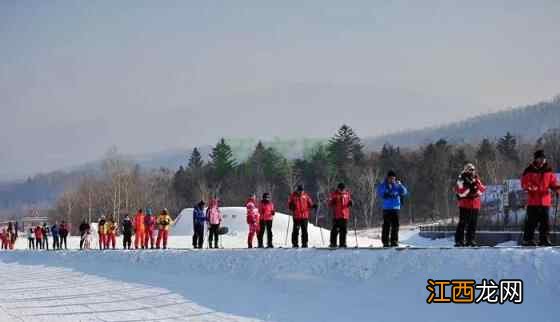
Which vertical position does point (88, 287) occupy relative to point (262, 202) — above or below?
below

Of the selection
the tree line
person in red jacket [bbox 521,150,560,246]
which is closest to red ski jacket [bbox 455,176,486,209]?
person in red jacket [bbox 521,150,560,246]

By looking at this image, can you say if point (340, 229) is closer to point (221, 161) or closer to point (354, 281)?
point (354, 281)

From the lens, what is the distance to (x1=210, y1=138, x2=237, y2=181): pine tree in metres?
109

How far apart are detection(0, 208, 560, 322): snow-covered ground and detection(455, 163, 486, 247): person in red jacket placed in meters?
1.73

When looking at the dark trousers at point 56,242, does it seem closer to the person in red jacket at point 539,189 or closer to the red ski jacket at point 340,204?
the red ski jacket at point 340,204

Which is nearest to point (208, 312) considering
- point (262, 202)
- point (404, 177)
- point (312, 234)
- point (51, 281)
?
point (262, 202)

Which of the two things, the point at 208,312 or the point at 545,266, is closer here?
the point at 545,266

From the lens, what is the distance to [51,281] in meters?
23.2

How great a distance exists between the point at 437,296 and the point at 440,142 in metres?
87.8

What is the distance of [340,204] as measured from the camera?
65.4ft

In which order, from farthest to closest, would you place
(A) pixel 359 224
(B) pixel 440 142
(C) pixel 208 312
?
(B) pixel 440 142 → (A) pixel 359 224 → (C) pixel 208 312

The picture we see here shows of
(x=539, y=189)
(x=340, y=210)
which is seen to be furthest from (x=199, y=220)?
(x=539, y=189)

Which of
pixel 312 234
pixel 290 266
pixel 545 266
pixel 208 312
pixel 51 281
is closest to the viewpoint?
pixel 545 266

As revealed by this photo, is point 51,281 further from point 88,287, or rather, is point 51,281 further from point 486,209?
point 486,209
